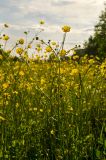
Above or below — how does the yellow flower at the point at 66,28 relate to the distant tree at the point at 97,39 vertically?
below

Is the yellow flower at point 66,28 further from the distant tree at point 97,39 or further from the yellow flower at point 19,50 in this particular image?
the distant tree at point 97,39

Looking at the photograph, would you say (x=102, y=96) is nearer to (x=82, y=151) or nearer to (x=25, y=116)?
(x=25, y=116)

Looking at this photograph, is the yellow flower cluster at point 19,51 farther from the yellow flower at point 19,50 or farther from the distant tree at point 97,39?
the distant tree at point 97,39

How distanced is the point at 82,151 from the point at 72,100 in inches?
57.9

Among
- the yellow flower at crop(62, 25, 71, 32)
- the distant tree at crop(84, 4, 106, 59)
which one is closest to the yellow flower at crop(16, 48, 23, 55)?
the yellow flower at crop(62, 25, 71, 32)

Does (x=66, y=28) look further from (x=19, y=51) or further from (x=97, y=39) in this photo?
(x=97, y=39)

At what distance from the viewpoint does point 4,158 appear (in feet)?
12.3

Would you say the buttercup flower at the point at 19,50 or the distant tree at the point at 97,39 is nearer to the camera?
the buttercup flower at the point at 19,50

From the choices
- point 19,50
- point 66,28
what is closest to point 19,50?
point 19,50

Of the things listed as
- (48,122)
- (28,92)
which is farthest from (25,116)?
(28,92)

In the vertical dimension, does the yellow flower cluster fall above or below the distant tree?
below

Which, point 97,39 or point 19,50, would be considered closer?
point 19,50

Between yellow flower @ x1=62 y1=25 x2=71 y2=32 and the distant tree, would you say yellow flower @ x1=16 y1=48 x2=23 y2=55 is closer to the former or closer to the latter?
yellow flower @ x1=62 y1=25 x2=71 y2=32

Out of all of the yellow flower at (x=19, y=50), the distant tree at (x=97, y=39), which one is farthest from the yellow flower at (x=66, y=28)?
the distant tree at (x=97, y=39)
